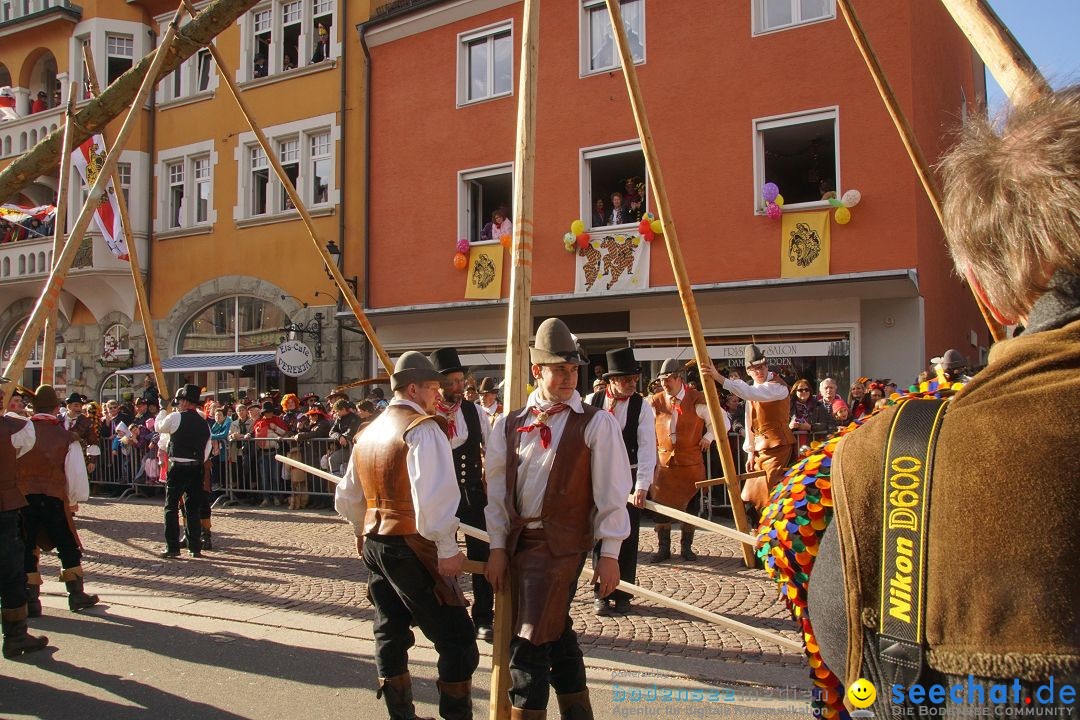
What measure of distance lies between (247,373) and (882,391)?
14.5 metres

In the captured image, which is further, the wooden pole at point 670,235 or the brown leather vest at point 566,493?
the wooden pole at point 670,235

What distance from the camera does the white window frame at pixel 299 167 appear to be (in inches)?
712

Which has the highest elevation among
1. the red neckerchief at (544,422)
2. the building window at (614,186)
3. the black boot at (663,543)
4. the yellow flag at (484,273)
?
the building window at (614,186)

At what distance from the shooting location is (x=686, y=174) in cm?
1365

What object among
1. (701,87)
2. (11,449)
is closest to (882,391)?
(701,87)

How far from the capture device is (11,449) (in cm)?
575

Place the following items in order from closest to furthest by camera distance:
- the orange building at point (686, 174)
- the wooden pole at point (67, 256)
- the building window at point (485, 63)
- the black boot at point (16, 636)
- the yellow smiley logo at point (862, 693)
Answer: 1. the yellow smiley logo at point (862, 693)
2. the black boot at point (16, 636)
3. the wooden pole at point (67, 256)
4. the orange building at point (686, 174)
5. the building window at point (485, 63)

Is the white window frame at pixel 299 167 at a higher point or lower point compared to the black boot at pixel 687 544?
higher

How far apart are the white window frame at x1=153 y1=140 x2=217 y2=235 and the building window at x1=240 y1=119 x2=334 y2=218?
1.14 metres

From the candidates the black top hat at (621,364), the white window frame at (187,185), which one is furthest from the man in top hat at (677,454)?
the white window frame at (187,185)

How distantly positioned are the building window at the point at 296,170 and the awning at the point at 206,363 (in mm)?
3382

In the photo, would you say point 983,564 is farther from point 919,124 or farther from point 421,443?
point 919,124

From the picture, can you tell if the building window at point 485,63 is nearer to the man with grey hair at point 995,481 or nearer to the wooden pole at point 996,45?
the wooden pole at point 996,45

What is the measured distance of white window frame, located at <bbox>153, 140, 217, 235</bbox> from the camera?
1973 cm
